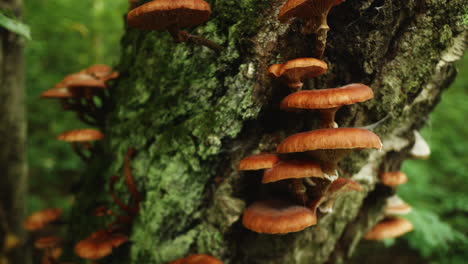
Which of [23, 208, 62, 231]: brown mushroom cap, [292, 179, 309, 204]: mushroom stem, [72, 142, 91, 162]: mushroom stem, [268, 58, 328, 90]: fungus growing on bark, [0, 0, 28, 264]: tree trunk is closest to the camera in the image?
[268, 58, 328, 90]: fungus growing on bark

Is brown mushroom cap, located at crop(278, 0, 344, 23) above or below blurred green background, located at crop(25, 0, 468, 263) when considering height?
above

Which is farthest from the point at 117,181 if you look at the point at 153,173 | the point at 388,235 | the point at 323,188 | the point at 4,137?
the point at 388,235

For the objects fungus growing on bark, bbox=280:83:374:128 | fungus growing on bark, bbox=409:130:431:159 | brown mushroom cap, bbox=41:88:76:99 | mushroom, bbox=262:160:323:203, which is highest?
fungus growing on bark, bbox=280:83:374:128

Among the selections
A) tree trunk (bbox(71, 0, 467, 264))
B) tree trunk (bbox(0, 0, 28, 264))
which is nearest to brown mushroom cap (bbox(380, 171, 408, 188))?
tree trunk (bbox(71, 0, 467, 264))

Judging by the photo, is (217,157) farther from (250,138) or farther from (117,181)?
(117,181)

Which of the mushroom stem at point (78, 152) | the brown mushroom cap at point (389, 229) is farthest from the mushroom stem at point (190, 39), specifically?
the brown mushroom cap at point (389, 229)

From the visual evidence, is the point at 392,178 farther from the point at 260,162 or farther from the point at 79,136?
the point at 79,136

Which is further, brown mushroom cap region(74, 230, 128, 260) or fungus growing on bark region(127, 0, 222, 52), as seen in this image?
brown mushroom cap region(74, 230, 128, 260)

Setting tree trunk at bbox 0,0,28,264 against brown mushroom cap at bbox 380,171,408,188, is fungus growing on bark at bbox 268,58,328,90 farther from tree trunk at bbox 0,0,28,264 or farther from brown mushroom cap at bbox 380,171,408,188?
tree trunk at bbox 0,0,28,264
